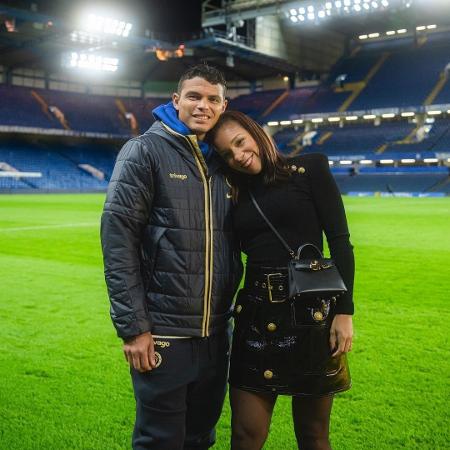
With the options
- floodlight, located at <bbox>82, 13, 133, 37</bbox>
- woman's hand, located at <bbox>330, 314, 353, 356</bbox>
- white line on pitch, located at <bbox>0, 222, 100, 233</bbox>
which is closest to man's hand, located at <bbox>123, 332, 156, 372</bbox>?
woman's hand, located at <bbox>330, 314, 353, 356</bbox>

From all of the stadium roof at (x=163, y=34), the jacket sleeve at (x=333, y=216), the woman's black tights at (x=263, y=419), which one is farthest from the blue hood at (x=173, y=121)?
the stadium roof at (x=163, y=34)

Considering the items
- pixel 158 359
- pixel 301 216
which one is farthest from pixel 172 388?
pixel 301 216

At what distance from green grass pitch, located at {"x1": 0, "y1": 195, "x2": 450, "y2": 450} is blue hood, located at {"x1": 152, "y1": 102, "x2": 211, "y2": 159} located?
5.67ft

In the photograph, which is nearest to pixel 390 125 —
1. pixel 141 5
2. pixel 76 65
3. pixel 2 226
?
pixel 141 5

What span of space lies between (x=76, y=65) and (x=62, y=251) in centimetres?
3706

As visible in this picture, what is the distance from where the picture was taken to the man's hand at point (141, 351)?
2.40m

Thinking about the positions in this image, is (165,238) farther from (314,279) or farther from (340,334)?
(340,334)

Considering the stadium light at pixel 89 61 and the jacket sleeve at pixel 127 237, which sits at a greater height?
the stadium light at pixel 89 61

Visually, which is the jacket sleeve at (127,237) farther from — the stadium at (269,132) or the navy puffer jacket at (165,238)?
the stadium at (269,132)

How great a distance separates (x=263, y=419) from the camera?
2.57 m

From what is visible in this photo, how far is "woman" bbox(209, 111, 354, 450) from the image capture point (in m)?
2.50

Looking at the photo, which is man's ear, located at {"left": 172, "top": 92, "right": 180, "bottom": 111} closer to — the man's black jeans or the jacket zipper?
the jacket zipper

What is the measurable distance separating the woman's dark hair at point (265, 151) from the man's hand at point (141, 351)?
2.75ft

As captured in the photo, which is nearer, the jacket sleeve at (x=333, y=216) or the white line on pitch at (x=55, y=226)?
the jacket sleeve at (x=333, y=216)
